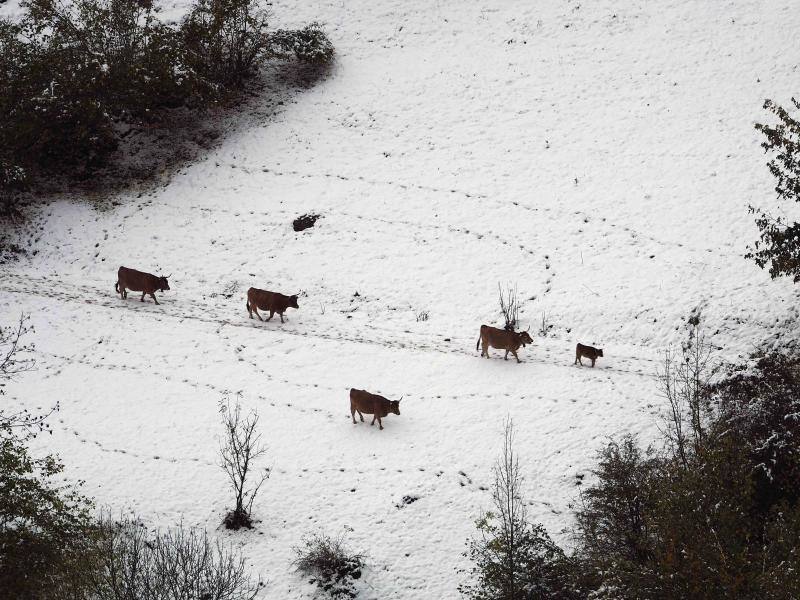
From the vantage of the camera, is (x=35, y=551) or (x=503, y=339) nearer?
(x=35, y=551)

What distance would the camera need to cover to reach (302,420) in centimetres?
1972

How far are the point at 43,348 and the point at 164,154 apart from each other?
14.3 m

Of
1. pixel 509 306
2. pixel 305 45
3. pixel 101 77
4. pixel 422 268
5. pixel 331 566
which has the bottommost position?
pixel 331 566

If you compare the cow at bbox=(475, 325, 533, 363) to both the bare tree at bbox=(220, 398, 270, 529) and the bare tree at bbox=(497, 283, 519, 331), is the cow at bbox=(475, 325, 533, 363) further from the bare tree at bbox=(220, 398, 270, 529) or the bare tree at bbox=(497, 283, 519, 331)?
the bare tree at bbox=(220, 398, 270, 529)

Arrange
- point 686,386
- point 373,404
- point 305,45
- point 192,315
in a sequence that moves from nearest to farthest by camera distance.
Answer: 1. point 686,386
2. point 373,404
3. point 192,315
4. point 305,45

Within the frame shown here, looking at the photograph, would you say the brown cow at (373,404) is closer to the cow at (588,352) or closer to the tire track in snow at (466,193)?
the cow at (588,352)

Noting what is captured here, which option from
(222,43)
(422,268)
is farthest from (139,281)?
(222,43)

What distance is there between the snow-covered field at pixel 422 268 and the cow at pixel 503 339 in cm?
63

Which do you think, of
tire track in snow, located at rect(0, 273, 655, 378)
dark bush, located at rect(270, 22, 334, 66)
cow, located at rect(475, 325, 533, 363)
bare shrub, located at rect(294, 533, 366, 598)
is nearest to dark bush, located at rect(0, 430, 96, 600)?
bare shrub, located at rect(294, 533, 366, 598)

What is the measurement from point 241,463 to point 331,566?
3.98 m

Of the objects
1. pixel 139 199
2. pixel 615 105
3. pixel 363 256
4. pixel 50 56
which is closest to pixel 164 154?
pixel 139 199

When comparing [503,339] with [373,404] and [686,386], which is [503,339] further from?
[686,386]

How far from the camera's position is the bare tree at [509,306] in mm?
23109

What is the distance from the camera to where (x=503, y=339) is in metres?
21.1
